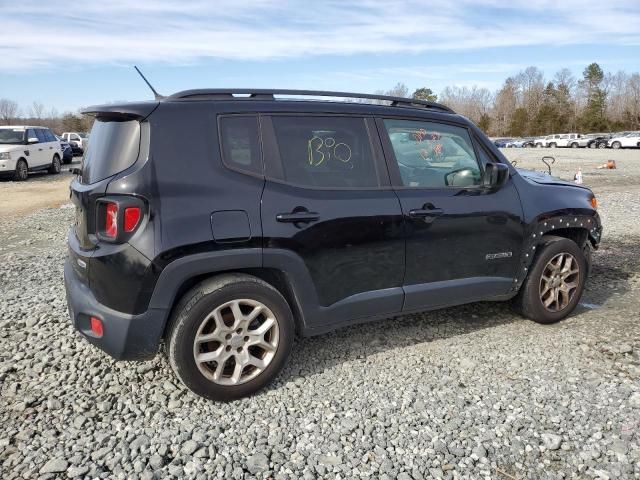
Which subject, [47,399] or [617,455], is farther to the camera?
[47,399]

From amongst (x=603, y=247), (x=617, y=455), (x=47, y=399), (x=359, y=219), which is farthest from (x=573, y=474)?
(x=603, y=247)

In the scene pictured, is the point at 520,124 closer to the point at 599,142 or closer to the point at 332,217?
the point at 599,142

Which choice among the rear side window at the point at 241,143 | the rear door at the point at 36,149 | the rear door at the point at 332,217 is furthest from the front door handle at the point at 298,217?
the rear door at the point at 36,149

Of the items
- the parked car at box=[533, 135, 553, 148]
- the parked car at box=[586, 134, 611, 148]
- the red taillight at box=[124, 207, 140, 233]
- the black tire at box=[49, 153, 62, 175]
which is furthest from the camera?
the parked car at box=[533, 135, 553, 148]

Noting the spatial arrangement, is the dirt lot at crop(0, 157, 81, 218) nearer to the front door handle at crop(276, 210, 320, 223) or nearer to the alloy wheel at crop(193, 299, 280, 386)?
the alloy wheel at crop(193, 299, 280, 386)

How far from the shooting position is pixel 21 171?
18.4 metres

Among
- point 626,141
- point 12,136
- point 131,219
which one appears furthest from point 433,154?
point 626,141

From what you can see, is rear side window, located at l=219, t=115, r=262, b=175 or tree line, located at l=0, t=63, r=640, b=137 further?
tree line, located at l=0, t=63, r=640, b=137

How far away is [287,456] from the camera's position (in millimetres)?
2818

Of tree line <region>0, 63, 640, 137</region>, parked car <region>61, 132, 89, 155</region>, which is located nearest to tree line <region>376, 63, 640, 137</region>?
tree line <region>0, 63, 640, 137</region>

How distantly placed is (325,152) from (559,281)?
243cm

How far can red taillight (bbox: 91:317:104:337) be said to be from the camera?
3129 millimetres

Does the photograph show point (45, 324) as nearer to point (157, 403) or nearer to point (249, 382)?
point (157, 403)

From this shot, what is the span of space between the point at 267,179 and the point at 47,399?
196 cm
